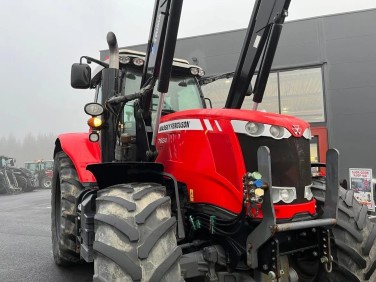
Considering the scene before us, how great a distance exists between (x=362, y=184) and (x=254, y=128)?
703cm

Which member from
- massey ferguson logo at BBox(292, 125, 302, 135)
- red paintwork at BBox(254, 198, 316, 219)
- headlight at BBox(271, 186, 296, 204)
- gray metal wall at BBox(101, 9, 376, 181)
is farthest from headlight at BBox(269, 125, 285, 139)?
gray metal wall at BBox(101, 9, 376, 181)

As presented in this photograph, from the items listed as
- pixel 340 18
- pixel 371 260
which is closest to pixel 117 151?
pixel 371 260

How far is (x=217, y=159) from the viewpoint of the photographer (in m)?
3.03

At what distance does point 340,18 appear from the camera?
13.1 metres

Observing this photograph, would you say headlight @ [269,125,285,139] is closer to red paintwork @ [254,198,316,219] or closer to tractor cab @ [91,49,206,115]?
red paintwork @ [254,198,316,219]

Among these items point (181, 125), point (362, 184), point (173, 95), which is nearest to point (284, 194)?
point (181, 125)

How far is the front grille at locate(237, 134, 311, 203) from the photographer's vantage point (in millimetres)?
2943

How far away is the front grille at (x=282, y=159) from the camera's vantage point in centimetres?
294

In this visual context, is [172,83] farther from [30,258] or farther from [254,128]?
[30,258]

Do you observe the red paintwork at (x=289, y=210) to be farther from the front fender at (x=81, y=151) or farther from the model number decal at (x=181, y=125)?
the front fender at (x=81, y=151)

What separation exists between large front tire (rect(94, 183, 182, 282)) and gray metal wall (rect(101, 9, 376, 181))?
1139 centimetres

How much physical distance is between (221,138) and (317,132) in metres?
11.1

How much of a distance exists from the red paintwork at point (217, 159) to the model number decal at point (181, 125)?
28 millimetres

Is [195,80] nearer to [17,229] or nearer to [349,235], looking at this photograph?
[349,235]
